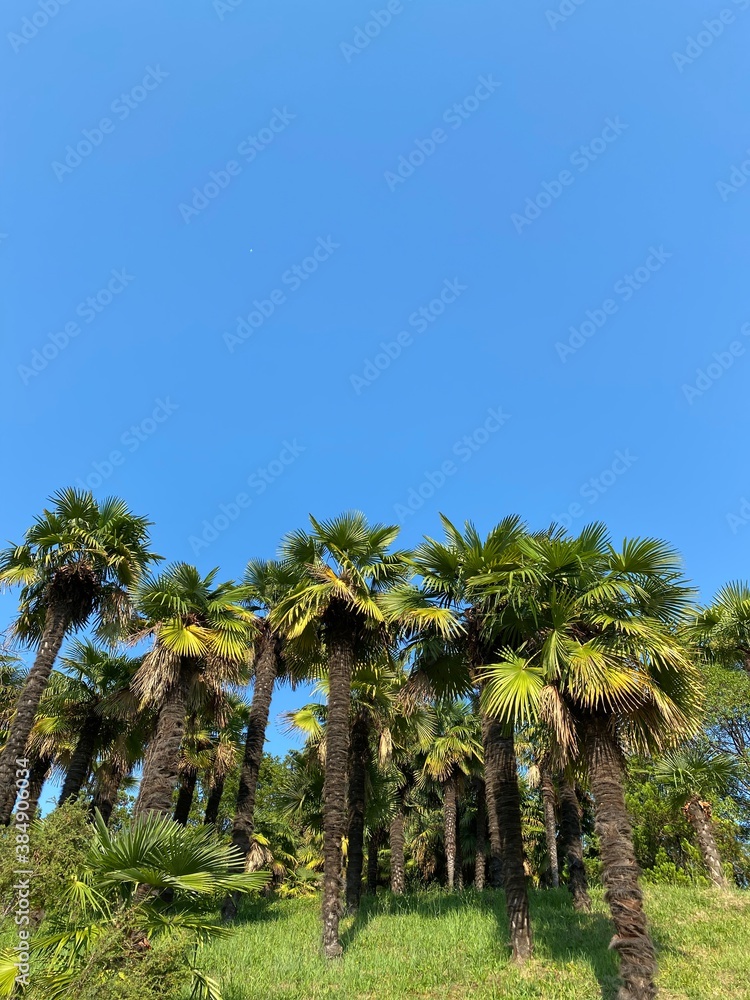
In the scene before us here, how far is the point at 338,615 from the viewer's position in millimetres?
15227

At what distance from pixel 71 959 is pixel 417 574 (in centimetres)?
863

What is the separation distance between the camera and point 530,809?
129 feet

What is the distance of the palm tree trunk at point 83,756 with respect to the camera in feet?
58.2

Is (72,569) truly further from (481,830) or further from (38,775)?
(481,830)

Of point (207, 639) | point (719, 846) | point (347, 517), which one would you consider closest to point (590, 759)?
point (347, 517)

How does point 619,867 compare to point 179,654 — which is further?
point 179,654

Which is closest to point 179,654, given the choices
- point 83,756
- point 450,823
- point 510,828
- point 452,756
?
point 83,756

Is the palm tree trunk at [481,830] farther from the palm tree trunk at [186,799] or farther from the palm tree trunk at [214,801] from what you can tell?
the palm tree trunk at [186,799]

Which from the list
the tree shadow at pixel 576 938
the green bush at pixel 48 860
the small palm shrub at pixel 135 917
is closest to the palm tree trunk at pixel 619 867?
the tree shadow at pixel 576 938

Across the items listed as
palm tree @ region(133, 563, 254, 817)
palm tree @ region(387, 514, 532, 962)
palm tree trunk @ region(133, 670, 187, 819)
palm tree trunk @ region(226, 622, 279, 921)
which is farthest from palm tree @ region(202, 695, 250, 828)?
palm tree @ region(387, 514, 532, 962)

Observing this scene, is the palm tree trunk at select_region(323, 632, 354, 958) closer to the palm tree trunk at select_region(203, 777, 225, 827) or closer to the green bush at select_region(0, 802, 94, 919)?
the green bush at select_region(0, 802, 94, 919)

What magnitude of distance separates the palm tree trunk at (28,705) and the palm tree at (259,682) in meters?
5.19

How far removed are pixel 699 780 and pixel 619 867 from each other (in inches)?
437

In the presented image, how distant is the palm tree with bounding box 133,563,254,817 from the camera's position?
1393 cm
